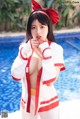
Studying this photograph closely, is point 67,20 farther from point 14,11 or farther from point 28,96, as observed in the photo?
point 28,96

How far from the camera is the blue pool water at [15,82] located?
4.83 metres

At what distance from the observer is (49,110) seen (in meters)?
2.01

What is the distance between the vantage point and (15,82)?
17.8 ft

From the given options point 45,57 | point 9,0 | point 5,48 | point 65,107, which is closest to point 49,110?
point 45,57

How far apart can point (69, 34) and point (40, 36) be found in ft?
24.0

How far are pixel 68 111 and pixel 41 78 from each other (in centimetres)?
154

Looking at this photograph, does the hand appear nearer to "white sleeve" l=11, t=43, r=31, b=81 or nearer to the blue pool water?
"white sleeve" l=11, t=43, r=31, b=81

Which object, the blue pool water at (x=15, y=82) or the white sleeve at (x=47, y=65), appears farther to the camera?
the blue pool water at (x=15, y=82)

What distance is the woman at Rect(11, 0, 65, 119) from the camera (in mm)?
1870

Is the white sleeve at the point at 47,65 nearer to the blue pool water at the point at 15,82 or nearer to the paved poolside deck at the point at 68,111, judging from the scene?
the paved poolside deck at the point at 68,111

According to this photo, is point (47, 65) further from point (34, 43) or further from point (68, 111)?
point (68, 111)

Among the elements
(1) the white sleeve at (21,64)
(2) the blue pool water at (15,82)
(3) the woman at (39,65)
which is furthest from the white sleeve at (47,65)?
A: (2) the blue pool water at (15,82)

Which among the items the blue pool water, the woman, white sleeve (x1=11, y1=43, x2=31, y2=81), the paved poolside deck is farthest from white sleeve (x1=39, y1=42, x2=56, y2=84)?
the blue pool water

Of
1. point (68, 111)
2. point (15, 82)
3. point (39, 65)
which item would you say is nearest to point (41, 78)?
point (39, 65)
